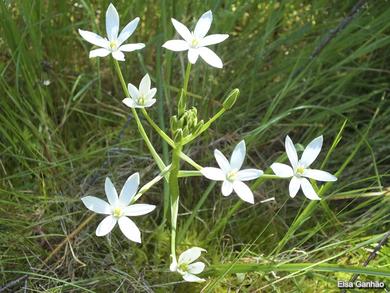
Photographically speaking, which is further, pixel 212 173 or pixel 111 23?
pixel 111 23

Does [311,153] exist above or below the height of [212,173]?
above

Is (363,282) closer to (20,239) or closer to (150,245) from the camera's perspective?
(150,245)

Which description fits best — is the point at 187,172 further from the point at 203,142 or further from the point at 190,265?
the point at 203,142

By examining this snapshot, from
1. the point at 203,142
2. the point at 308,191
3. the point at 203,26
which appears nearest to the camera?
the point at 308,191

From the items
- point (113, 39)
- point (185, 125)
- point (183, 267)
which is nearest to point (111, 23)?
point (113, 39)

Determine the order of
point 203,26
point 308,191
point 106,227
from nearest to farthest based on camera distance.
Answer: point 106,227 < point 308,191 < point 203,26

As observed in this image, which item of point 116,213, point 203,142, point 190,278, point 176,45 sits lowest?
point 190,278

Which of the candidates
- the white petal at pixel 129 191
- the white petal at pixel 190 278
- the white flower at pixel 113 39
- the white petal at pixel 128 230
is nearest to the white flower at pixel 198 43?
the white flower at pixel 113 39
